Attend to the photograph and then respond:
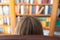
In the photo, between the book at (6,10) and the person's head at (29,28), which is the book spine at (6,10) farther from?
the person's head at (29,28)

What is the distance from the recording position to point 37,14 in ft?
6.65

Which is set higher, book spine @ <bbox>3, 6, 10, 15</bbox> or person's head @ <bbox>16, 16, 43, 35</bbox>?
book spine @ <bbox>3, 6, 10, 15</bbox>

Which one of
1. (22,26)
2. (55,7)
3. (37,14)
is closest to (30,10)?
(37,14)

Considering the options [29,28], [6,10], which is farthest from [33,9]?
[29,28]

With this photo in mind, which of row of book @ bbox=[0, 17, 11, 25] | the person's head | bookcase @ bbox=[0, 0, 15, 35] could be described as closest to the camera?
the person's head

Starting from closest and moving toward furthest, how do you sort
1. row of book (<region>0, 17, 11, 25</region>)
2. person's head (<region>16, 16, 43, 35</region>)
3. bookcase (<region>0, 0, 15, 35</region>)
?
person's head (<region>16, 16, 43, 35</region>)
bookcase (<region>0, 0, 15, 35</region>)
row of book (<region>0, 17, 11, 25</region>)

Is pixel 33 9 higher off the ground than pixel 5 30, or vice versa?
pixel 33 9

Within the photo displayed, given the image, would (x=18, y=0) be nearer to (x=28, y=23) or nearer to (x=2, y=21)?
(x=2, y=21)

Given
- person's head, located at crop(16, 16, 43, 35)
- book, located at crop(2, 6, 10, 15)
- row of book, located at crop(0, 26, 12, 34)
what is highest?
book, located at crop(2, 6, 10, 15)

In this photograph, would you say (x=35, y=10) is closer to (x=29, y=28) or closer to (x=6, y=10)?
(x=6, y=10)

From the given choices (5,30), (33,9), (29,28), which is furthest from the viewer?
(5,30)

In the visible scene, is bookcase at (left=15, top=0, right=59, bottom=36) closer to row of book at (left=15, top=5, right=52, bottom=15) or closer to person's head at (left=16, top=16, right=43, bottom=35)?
row of book at (left=15, top=5, right=52, bottom=15)

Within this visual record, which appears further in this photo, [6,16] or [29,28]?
[6,16]

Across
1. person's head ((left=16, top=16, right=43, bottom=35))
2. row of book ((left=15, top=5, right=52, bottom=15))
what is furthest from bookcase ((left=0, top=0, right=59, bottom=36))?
person's head ((left=16, top=16, right=43, bottom=35))
